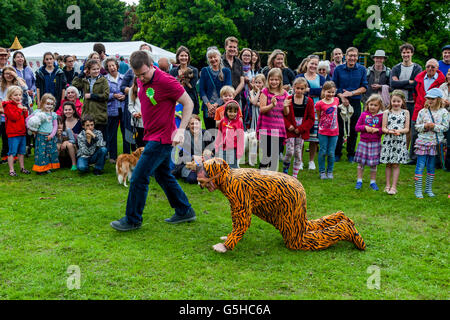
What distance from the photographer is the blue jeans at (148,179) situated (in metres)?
4.94

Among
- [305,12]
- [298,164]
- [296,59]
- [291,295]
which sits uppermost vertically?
[305,12]

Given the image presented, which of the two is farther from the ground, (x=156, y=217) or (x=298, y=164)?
(x=298, y=164)

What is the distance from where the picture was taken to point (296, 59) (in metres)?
43.3

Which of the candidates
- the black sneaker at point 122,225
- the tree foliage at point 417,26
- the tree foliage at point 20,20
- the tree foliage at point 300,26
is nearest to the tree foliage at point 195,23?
the tree foliage at point 300,26

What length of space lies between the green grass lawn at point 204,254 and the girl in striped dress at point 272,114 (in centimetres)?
114

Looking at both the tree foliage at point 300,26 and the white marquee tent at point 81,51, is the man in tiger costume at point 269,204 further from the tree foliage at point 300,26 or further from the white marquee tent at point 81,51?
the tree foliage at point 300,26

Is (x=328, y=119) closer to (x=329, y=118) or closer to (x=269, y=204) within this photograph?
(x=329, y=118)

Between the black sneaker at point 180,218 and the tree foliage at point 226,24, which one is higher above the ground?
the tree foliage at point 226,24

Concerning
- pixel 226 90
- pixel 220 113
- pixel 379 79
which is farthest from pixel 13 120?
pixel 379 79

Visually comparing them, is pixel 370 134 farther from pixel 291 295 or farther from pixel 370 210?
pixel 291 295

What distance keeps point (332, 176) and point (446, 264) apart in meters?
3.84

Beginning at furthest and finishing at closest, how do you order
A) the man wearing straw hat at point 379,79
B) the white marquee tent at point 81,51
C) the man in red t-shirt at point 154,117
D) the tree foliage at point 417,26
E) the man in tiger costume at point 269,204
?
the white marquee tent at point 81,51, the tree foliage at point 417,26, the man wearing straw hat at point 379,79, the man in red t-shirt at point 154,117, the man in tiger costume at point 269,204

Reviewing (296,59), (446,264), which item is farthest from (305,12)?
(446,264)

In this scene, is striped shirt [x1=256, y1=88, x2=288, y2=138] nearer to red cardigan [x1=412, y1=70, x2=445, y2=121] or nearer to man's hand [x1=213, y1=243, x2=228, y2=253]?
man's hand [x1=213, y1=243, x2=228, y2=253]
